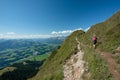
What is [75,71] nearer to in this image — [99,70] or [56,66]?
[99,70]

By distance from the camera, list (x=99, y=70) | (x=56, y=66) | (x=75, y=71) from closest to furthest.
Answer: (x=99, y=70) → (x=75, y=71) → (x=56, y=66)

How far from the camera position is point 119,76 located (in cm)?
2195

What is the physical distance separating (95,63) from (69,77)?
25.4 feet

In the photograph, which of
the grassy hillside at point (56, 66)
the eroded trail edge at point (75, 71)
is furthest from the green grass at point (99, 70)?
the grassy hillside at point (56, 66)

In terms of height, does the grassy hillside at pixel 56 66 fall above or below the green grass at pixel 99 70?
below

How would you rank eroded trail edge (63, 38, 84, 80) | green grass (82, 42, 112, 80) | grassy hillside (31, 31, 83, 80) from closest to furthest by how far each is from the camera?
1. green grass (82, 42, 112, 80)
2. eroded trail edge (63, 38, 84, 80)
3. grassy hillside (31, 31, 83, 80)

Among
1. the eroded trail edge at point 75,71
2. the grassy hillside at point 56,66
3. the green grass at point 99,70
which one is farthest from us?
the grassy hillside at point 56,66

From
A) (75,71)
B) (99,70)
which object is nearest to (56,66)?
(75,71)

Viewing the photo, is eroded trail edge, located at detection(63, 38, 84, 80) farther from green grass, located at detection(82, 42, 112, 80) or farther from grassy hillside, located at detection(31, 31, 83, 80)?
green grass, located at detection(82, 42, 112, 80)

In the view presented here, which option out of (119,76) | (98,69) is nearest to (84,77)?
(98,69)

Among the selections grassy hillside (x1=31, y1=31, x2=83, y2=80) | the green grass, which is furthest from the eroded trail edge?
the green grass

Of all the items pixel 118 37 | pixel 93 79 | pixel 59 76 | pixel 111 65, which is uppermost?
pixel 118 37

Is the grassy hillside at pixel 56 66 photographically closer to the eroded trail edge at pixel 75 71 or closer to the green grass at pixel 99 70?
the eroded trail edge at pixel 75 71

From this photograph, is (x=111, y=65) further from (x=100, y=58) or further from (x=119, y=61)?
(x=100, y=58)
